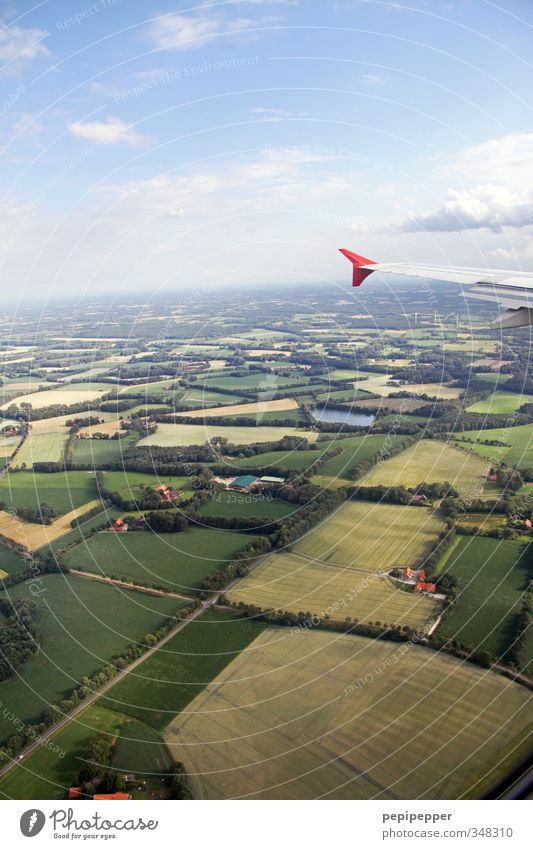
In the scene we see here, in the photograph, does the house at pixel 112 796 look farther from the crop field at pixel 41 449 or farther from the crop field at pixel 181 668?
the crop field at pixel 41 449

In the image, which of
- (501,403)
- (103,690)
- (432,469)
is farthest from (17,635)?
(501,403)

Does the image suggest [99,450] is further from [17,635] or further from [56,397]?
[17,635]

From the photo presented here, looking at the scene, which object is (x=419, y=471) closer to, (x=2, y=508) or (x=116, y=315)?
(x=2, y=508)

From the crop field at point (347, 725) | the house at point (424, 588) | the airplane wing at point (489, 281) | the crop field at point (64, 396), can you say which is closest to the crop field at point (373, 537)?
the house at point (424, 588)

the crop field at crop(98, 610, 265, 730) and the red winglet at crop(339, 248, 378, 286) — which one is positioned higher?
the red winglet at crop(339, 248, 378, 286)

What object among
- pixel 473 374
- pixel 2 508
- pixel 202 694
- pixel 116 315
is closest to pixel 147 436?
pixel 2 508

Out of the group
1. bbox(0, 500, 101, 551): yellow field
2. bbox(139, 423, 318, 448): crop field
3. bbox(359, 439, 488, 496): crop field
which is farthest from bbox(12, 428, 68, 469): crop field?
bbox(359, 439, 488, 496): crop field

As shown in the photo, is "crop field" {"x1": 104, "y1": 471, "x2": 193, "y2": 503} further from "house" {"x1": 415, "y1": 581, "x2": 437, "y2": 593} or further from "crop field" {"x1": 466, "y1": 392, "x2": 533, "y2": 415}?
"crop field" {"x1": 466, "y1": 392, "x2": 533, "y2": 415}
